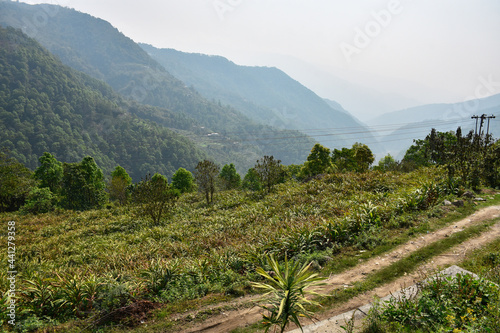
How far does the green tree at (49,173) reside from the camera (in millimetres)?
38219

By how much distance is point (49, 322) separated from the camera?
6402 millimetres

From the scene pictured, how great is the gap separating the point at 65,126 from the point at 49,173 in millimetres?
147401

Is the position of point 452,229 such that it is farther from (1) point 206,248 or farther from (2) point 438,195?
(1) point 206,248

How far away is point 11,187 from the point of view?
1217 inches

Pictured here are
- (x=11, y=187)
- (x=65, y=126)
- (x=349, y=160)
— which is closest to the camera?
(x=11, y=187)

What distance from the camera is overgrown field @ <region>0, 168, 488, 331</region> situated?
276 inches

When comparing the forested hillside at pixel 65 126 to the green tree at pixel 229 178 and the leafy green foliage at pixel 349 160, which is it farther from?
the leafy green foliage at pixel 349 160

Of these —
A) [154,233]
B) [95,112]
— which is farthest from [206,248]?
[95,112]

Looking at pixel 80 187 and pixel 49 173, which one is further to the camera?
pixel 49 173

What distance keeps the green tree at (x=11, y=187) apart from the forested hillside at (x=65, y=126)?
11014 centimetres

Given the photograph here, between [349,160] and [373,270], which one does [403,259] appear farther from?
[349,160]

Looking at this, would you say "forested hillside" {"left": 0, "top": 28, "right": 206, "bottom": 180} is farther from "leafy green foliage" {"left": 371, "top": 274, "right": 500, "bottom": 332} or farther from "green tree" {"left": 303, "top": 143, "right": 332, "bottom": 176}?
"leafy green foliage" {"left": 371, "top": 274, "right": 500, "bottom": 332}

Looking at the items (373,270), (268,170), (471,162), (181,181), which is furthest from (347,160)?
(373,270)

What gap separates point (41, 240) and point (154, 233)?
880 centimetres
